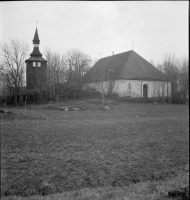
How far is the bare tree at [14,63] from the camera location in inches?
119

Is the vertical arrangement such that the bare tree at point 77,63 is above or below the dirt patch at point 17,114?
above

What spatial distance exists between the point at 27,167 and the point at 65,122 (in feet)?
6.44

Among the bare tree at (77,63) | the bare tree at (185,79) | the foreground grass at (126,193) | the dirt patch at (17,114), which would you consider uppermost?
the bare tree at (77,63)

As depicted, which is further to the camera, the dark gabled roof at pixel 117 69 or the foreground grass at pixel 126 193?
the dark gabled roof at pixel 117 69

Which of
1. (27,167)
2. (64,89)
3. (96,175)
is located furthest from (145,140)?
(27,167)

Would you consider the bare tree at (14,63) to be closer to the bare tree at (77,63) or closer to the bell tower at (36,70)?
the bell tower at (36,70)

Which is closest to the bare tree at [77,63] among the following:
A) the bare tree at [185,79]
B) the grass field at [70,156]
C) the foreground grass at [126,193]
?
the grass field at [70,156]

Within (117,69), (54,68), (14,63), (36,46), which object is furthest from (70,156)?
(117,69)

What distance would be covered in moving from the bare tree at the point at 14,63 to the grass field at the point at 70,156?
1.63ft

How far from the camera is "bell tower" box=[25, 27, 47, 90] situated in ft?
10.3

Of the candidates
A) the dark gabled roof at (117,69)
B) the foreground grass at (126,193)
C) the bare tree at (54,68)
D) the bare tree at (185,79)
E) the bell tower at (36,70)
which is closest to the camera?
the bare tree at (185,79)

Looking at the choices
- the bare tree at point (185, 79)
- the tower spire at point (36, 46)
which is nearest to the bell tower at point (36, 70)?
the tower spire at point (36, 46)

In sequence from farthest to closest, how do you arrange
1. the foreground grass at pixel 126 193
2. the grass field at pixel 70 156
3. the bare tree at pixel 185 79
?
1. the grass field at pixel 70 156
2. the foreground grass at pixel 126 193
3. the bare tree at pixel 185 79

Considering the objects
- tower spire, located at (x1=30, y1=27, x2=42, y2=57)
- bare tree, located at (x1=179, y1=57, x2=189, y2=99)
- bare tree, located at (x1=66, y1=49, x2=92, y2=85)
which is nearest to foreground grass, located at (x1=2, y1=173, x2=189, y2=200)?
bare tree, located at (x1=179, y1=57, x2=189, y2=99)
